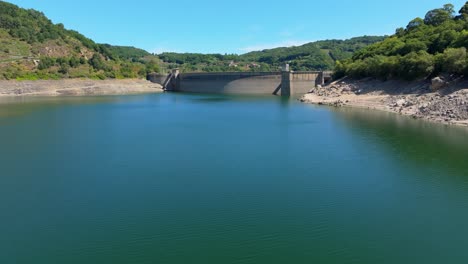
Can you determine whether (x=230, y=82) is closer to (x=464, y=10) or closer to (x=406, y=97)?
(x=464, y=10)

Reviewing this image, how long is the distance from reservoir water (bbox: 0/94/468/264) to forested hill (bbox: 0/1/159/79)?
2163 inches

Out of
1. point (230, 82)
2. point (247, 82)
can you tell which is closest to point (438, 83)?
point (247, 82)

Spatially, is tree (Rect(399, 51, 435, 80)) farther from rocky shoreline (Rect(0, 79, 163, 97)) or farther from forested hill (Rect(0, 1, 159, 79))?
forested hill (Rect(0, 1, 159, 79))

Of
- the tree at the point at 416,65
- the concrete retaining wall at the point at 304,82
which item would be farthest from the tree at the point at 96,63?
the tree at the point at 416,65

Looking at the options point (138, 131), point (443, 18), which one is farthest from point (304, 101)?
point (138, 131)

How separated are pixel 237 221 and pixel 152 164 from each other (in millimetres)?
8332

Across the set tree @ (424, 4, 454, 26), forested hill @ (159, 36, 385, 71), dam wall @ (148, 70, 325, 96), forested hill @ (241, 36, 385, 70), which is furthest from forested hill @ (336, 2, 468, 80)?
forested hill @ (159, 36, 385, 71)

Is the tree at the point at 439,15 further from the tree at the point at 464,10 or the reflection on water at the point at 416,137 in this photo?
the reflection on water at the point at 416,137

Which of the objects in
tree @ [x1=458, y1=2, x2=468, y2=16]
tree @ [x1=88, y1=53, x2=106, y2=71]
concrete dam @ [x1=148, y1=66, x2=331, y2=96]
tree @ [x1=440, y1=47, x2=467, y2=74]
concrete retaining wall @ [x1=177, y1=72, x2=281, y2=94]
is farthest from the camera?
tree @ [x1=88, y1=53, x2=106, y2=71]

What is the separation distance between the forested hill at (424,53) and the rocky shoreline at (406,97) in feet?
4.44

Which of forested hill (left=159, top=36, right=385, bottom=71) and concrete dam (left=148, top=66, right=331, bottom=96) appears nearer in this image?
concrete dam (left=148, top=66, right=331, bottom=96)

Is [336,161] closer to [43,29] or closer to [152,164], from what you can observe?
[152,164]

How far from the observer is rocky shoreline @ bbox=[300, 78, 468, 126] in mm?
31714

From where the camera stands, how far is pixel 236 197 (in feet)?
48.1
